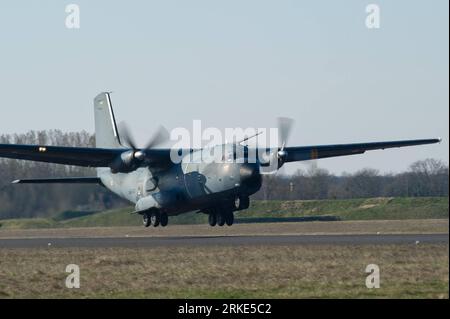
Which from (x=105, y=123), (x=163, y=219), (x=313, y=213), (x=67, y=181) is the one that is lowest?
(x=313, y=213)

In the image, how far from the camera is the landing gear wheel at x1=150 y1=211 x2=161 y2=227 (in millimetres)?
49278

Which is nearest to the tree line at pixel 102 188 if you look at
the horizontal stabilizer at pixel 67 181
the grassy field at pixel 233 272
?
the horizontal stabilizer at pixel 67 181

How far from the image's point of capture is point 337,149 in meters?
50.6

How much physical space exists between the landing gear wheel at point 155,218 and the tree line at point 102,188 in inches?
172

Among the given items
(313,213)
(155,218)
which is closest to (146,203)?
(155,218)

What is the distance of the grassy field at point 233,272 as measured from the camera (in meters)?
20.2

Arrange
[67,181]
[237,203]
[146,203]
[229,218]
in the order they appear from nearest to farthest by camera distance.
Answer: [237,203]
[229,218]
[146,203]
[67,181]

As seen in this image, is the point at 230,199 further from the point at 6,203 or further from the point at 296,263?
the point at 296,263

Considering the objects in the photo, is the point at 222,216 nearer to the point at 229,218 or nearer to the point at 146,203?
the point at 229,218

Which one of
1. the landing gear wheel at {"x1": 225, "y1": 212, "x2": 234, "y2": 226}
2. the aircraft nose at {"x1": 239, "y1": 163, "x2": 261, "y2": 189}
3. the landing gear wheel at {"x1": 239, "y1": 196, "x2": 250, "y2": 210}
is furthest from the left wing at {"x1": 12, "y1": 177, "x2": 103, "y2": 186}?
the aircraft nose at {"x1": 239, "y1": 163, "x2": 261, "y2": 189}

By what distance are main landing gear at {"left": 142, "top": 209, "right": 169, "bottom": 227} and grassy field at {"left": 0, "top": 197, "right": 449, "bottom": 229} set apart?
916 centimetres

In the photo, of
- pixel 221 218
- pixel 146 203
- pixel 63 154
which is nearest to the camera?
pixel 63 154

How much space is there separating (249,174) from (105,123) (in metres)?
14.1
